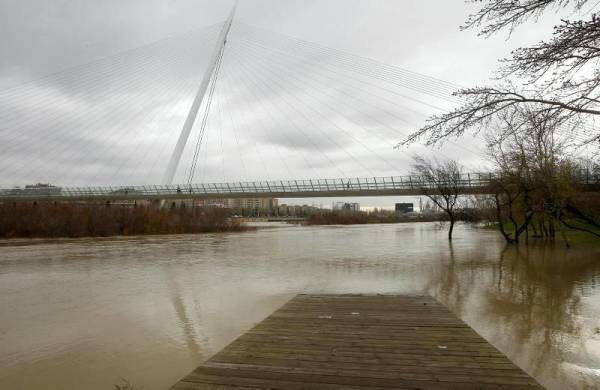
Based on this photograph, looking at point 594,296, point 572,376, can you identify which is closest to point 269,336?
point 572,376

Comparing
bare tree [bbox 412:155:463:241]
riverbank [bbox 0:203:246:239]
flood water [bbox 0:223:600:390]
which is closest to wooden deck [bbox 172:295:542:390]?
flood water [bbox 0:223:600:390]

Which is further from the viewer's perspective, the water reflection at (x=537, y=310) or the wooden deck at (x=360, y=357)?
the water reflection at (x=537, y=310)

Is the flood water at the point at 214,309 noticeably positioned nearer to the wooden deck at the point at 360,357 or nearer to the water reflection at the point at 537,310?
the water reflection at the point at 537,310

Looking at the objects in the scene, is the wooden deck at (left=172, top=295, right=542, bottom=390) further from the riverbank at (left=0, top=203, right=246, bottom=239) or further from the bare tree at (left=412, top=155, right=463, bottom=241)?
the riverbank at (left=0, top=203, right=246, bottom=239)

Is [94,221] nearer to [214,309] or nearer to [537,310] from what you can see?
[214,309]

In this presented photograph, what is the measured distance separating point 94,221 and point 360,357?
5575cm

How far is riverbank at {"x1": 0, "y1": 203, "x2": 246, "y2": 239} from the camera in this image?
1971 inches

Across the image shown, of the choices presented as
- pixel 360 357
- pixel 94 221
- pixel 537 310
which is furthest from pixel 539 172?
pixel 94 221

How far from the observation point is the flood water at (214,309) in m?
6.28

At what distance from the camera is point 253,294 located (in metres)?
11.8

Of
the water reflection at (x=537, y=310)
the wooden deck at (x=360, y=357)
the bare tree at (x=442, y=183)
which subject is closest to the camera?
the wooden deck at (x=360, y=357)

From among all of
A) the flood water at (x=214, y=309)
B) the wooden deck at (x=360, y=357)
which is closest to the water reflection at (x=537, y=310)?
the flood water at (x=214, y=309)

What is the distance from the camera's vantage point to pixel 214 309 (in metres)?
9.95

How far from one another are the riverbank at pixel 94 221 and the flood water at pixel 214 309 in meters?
34.3
